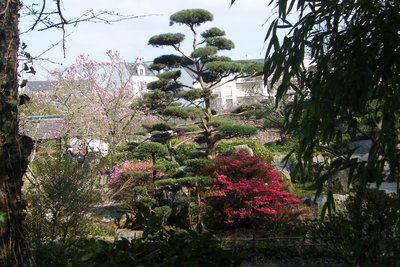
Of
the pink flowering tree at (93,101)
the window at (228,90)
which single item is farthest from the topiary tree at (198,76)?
the window at (228,90)

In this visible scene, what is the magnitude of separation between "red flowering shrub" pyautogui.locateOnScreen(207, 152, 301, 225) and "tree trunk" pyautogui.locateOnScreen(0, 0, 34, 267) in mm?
6147

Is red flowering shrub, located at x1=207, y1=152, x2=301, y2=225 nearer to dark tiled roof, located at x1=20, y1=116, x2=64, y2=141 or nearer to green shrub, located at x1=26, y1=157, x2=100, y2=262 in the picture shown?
green shrub, located at x1=26, y1=157, x2=100, y2=262

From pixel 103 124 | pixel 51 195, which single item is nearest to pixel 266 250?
pixel 51 195

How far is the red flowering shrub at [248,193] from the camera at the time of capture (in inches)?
357

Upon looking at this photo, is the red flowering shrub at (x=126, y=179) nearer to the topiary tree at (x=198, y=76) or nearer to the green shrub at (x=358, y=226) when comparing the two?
the topiary tree at (x=198, y=76)

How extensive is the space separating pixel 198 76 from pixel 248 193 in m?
2.85

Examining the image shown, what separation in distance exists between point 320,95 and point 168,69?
8253mm

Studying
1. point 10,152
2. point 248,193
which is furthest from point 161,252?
point 248,193

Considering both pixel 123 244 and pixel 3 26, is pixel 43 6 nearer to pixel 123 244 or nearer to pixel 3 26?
pixel 3 26

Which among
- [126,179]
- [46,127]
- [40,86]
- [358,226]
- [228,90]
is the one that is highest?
[40,86]

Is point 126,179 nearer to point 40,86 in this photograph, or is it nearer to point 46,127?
point 46,127

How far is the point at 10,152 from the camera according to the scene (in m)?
3.01

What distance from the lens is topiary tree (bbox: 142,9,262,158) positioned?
32.9 feet

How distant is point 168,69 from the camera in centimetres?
1088
